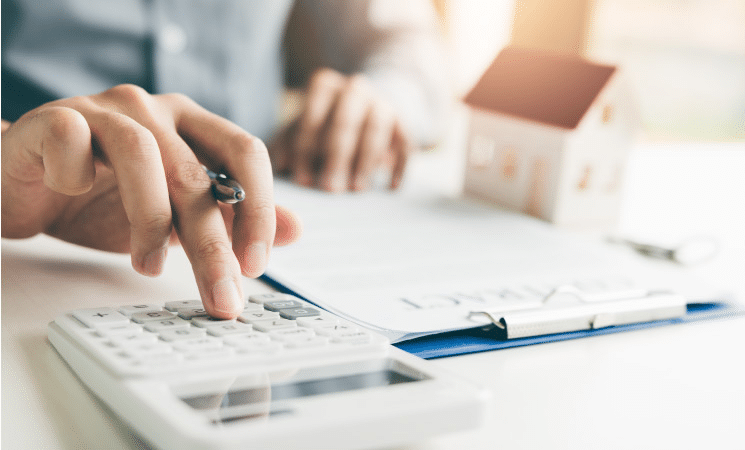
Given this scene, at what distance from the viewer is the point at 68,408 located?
31 centimetres

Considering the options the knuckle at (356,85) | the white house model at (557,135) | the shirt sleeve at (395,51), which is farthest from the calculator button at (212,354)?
the shirt sleeve at (395,51)

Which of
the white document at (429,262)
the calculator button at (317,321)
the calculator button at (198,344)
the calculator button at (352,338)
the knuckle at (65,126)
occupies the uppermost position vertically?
the knuckle at (65,126)

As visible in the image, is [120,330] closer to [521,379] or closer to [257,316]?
[257,316]

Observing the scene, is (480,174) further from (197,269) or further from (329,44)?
(329,44)

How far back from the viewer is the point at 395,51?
4.18 ft

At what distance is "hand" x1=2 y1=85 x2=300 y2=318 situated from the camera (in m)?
0.41

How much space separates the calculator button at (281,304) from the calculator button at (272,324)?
23mm

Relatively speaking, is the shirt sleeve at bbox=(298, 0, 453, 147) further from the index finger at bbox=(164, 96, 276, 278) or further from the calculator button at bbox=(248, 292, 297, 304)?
the calculator button at bbox=(248, 292, 297, 304)

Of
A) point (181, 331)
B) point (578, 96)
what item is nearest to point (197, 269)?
point (181, 331)

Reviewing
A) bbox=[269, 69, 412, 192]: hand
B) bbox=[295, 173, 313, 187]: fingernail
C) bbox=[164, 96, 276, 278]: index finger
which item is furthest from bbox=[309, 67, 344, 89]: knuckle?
bbox=[164, 96, 276, 278]: index finger

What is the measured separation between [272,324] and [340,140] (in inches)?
20.8

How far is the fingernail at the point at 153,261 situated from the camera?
1.34 feet

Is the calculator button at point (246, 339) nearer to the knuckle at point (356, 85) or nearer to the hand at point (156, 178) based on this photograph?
the hand at point (156, 178)

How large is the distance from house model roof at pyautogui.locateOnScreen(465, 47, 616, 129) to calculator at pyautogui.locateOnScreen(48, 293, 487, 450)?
466 millimetres
